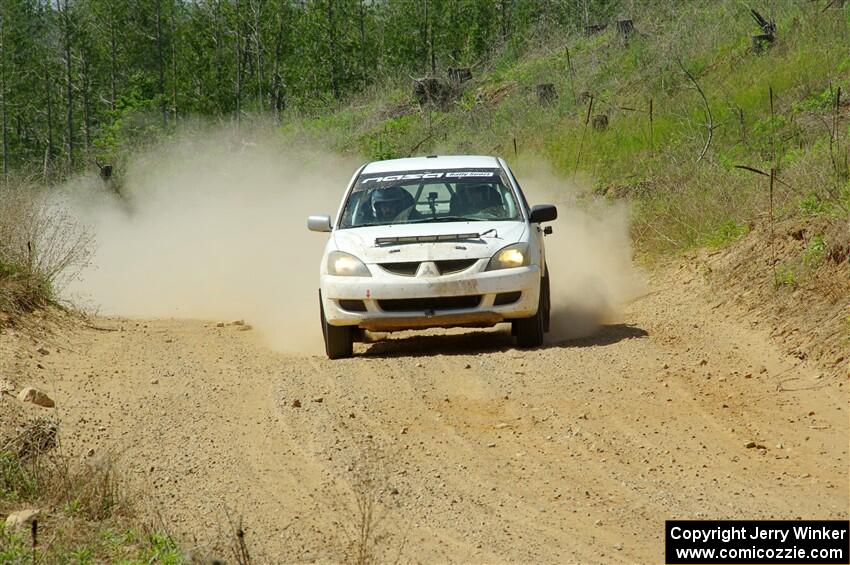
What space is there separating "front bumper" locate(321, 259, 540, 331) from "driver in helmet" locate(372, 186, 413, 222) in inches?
41.3

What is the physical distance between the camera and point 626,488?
269 inches

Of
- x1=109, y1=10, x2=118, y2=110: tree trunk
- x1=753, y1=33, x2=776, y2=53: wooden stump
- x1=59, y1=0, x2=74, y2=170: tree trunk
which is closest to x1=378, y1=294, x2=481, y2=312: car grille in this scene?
x1=753, y1=33, x2=776, y2=53: wooden stump

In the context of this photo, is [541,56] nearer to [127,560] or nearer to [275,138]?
[275,138]

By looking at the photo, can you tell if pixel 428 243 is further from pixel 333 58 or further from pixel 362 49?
pixel 362 49

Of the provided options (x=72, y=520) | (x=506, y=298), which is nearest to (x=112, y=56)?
(x=506, y=298)

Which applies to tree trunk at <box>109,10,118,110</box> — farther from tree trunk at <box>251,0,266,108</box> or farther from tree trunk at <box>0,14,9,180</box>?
tree trunk at <box>251,0,266,108</box>

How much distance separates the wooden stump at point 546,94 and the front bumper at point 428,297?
1625cm

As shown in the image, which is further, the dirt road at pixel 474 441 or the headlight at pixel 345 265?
the headlight at pixel 345 265

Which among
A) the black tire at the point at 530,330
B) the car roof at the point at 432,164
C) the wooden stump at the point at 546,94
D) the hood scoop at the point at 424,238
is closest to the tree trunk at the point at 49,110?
the wooden stump at the point at 546,94

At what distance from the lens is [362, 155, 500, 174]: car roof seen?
12.3m

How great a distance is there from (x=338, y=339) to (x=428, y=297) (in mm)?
937

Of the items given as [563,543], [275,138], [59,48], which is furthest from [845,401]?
[59,48]

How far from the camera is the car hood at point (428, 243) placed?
10.7 meters

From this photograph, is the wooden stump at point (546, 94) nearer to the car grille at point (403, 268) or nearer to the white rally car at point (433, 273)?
the white rally car at point (433, 273)
